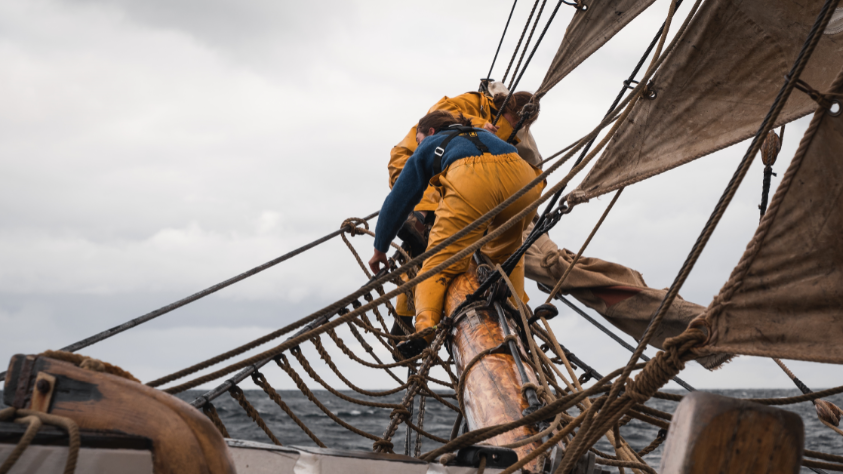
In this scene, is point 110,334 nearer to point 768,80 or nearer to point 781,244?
point 781,244

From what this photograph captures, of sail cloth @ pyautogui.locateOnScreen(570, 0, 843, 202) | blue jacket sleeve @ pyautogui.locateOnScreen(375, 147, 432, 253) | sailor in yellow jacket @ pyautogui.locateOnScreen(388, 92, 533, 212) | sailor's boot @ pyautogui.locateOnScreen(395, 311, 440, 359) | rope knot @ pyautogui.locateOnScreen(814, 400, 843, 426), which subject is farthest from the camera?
sailor in yellow jacket @ pyautogui.locateOnScreen(388, 92, 533, 212)

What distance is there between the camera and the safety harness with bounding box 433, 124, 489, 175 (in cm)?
304

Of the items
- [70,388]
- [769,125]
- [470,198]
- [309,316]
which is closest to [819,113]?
[769,125]

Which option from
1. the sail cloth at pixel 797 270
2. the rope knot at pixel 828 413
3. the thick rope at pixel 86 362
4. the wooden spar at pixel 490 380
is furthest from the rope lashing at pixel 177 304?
the rope knot at pixel 828 413

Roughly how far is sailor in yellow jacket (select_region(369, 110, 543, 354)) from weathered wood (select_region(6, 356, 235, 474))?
1.97 metres

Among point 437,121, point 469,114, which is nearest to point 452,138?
point 437,121

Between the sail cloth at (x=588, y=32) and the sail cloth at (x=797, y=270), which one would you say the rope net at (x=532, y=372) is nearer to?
the sail cloth at (x=797, y=270)

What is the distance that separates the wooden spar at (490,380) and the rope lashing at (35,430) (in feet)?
3.42

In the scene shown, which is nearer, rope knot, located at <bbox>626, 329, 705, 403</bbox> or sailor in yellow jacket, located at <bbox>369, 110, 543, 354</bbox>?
rope knot, located at <bbox>626, 329, 705, 403</bbox>

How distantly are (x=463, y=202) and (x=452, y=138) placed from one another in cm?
39

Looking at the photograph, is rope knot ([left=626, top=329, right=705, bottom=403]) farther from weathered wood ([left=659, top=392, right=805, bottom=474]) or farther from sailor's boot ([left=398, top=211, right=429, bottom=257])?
sailor's boot ([left=398, top=211, right=429, bottom=257])

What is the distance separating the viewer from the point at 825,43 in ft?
7.52

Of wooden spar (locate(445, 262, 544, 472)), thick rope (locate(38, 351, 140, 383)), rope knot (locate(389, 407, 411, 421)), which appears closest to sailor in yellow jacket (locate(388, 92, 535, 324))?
wooden spar (locate(445, 262, 544, 472))

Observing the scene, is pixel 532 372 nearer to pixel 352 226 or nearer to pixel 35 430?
pixel 35 430
